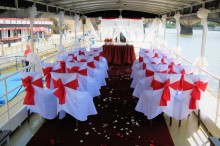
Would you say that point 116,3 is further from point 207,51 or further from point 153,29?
point 207,51

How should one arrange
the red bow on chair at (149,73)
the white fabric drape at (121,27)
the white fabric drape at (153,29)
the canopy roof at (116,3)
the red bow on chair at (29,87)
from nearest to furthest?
1. the red bow on chair at (29,87)
2. the red bow on chair at (149,73)
3. the canopy roof at (116,3)
4. the white fabric drape at (153,29)
5. the white fabric drape at (121,27)

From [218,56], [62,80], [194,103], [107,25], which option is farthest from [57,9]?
[218,56]

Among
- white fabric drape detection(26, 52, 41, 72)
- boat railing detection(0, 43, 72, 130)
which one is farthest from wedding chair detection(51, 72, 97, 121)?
white fabric drape detection(26, 52, 41, 72)

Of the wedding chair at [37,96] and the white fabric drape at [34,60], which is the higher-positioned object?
the white fabric drape at [34,60]

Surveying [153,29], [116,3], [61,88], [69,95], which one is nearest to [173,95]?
[69,95]

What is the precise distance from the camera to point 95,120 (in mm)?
4234

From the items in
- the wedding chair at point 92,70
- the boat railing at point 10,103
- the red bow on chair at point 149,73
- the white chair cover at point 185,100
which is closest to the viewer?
the boat railing at point 10,103

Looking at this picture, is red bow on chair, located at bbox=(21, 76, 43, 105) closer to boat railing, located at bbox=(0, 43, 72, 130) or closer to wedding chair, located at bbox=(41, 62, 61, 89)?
boat railing, located at bbox=(0, 43, 72, 130)

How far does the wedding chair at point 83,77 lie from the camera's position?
461 centimetres

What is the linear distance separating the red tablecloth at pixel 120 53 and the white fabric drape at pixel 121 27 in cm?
406

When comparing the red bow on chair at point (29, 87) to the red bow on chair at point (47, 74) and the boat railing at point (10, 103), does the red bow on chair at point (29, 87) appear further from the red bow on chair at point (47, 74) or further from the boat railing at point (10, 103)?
the red bow on chair at point (47, 74)

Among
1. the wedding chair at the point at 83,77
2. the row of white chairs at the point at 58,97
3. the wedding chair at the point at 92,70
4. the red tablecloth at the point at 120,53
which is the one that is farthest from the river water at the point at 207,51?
the row of white chairs at the point at 58,97

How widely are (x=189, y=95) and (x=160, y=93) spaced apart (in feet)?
1.58

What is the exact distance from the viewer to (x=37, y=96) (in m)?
3.85
